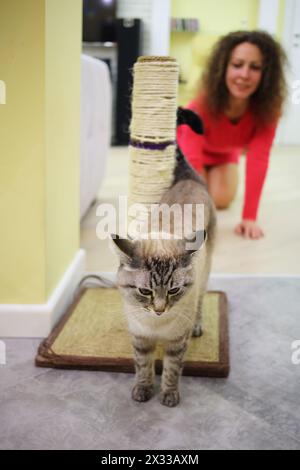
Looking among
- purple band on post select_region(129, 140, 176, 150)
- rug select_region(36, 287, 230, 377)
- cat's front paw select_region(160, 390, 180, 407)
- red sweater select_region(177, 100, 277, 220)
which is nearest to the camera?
cat's front paw select_region(160, 390, 180, 407)

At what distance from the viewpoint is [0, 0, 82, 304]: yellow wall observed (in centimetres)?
112

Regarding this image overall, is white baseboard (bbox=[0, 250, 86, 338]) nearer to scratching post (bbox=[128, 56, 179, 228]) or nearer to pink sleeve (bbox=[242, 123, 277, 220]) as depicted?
scratching post (bbox=[128, 56, 179, 228])

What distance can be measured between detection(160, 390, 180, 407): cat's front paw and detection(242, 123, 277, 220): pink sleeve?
148cm

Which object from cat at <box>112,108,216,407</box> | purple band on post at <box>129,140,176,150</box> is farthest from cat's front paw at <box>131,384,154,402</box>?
purple band on post at <box>129,140,176,150</box>

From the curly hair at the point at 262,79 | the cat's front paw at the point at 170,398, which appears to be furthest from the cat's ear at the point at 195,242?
the curly hair at the point at 262,79

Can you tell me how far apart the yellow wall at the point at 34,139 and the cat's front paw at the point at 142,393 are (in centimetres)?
38

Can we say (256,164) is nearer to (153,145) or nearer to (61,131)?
(153,145)

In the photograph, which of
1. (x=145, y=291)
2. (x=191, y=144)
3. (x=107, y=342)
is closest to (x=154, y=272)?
(x=145, y=291)

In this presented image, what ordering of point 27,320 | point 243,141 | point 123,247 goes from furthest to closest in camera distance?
point 243,141
point 27,320
point 123,247

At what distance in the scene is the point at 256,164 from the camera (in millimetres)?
2371

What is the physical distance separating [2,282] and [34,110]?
45 cm

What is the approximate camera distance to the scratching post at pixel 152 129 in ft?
4.53

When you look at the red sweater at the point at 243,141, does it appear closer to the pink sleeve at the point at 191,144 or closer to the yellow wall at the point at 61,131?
the pink sleeve at the point at 191,144

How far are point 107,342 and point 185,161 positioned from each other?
0.60 m
